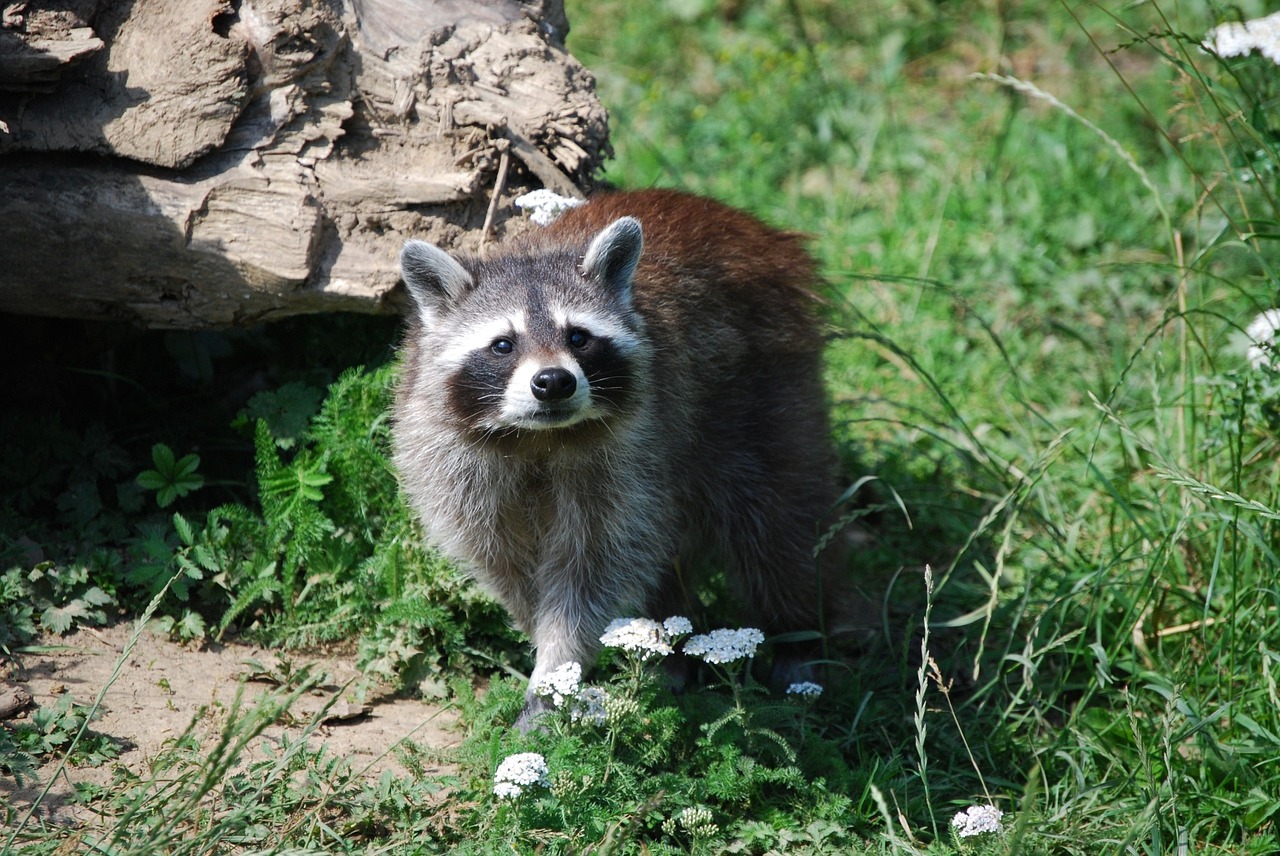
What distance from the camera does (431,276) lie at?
377 cm

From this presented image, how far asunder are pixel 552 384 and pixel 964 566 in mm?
2562

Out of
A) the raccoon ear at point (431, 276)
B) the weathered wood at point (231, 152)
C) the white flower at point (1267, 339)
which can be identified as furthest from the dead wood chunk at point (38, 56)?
the white flower at point (1267, 339)

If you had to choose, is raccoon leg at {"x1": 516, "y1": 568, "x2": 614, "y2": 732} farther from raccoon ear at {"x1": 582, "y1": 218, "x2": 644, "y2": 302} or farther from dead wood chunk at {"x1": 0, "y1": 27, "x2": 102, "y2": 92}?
dead wood chunk at {"x1": 0, "y1": 27, "x2": 102, "y2": 92}

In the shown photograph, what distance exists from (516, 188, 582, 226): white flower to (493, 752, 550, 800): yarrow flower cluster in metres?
1.95

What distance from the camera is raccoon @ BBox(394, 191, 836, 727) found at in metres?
3.67

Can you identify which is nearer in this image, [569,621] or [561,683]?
[561,683]

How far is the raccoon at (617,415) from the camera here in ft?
12.0

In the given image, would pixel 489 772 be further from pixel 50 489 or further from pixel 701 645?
pixel 50 489

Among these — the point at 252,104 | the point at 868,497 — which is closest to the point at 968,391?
the point at 868,497

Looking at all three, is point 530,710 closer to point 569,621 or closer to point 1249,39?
point 569,621

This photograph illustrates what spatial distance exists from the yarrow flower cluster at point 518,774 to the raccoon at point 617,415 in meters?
0.58

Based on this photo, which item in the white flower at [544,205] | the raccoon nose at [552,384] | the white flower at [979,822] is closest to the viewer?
the white flower at [979,822]

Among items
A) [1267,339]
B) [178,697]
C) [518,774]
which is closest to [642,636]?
[518,774]

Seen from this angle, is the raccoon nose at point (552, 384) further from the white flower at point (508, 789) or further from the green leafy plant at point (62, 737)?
the green leafy plant at point (62, 737)
